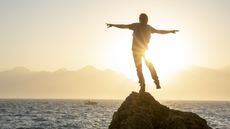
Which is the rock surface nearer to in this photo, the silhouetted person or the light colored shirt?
the silhouetted person

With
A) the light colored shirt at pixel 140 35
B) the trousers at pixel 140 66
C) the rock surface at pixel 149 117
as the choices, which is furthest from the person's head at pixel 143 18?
the rock surface at pixel 149 117

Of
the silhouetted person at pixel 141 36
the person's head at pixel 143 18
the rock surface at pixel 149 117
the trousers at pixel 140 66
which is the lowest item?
the rock surface at pixel 149 117

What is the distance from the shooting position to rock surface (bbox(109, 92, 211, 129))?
463 inches

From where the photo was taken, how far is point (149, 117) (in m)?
12.0

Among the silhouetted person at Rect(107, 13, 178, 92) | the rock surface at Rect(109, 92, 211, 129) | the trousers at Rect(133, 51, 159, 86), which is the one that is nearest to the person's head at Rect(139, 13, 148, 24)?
the silhouetted person at Rect(107, 13, 178, 92)

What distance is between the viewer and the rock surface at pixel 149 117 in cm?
1175

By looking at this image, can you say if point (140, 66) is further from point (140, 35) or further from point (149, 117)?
point (149, 117)

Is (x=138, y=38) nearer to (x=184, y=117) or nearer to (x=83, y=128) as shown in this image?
(x=184, y=117)

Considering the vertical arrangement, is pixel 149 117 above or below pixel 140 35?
below

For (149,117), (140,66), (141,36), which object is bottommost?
(149,117)

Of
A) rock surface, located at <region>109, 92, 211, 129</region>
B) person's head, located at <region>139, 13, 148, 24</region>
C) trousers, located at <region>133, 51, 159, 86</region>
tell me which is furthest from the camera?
trousers, located at <region>133, 51, 159, 86</region>

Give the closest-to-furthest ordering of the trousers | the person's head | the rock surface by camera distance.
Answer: the rock surface
the person's head
the trousers

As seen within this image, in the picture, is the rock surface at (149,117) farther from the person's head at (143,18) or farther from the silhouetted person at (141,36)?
the person's head at (143,18)

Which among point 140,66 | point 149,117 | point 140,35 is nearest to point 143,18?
point 140,35
